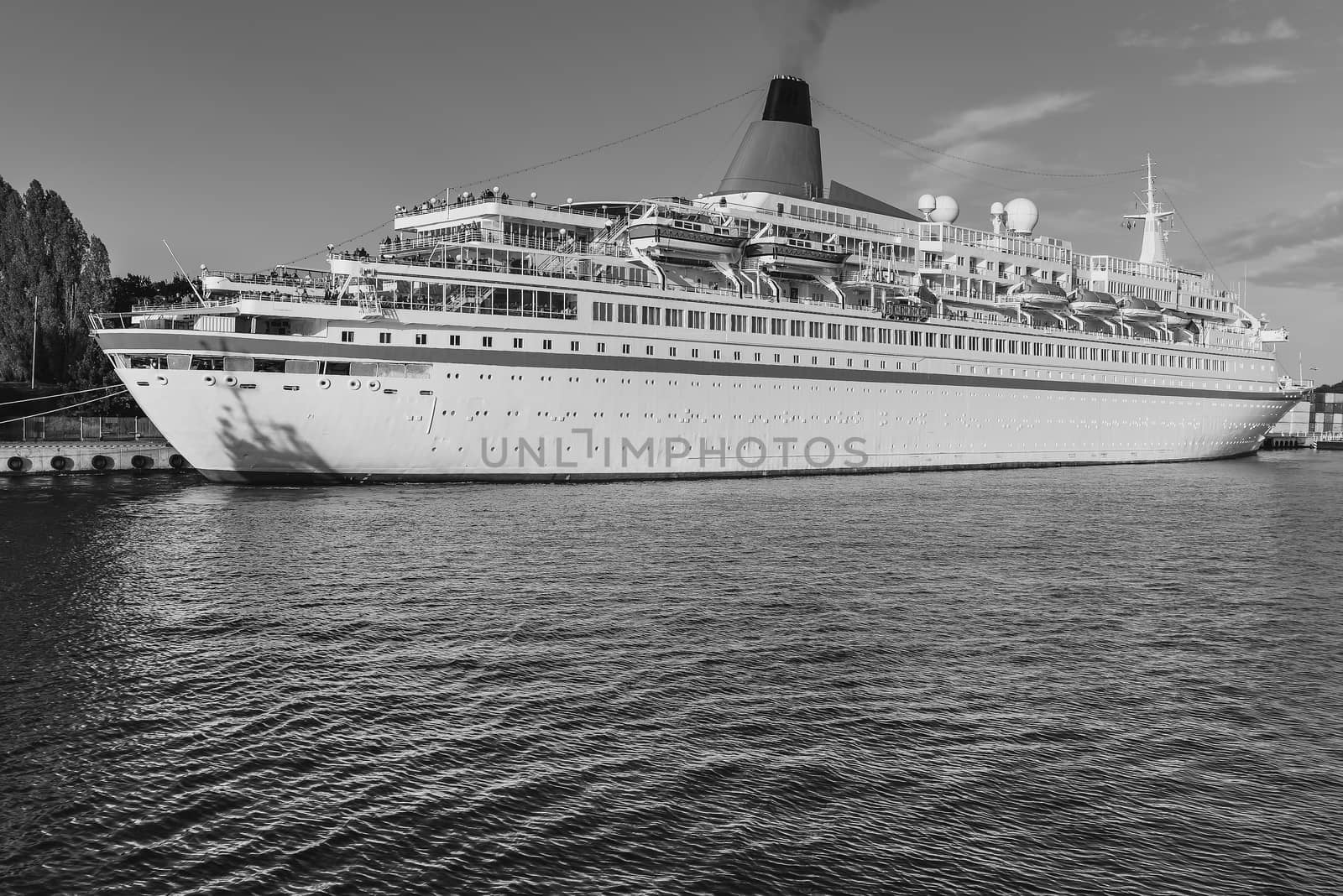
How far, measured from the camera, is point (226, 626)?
763 inches

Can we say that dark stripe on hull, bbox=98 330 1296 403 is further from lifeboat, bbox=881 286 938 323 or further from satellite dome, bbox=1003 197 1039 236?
satellite dome, bbox=1003 197 1039 236

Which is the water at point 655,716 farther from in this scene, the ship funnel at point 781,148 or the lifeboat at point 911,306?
the ship funnel at point 781,148

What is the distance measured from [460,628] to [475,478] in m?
24.1

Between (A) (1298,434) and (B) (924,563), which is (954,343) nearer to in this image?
(B) (924,563)

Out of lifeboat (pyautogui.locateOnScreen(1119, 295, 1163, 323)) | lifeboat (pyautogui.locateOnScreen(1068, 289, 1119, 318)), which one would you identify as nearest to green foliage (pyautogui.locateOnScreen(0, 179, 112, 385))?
lifeboat (pyautogui.locateOnScreen(1068, 289, 1119, 318))

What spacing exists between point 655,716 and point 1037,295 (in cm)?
5958

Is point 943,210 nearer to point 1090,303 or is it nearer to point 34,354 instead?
point 1090,303

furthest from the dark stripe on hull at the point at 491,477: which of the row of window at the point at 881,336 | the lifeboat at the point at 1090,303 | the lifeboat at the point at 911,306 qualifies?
the lifeboat at the point at 1090,303

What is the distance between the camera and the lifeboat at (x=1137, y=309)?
74062mm

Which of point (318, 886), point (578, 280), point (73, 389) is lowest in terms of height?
point (318, 886)

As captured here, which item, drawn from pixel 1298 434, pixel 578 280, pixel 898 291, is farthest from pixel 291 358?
pixel 1298 434

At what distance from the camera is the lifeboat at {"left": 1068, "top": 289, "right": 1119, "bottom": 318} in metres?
71.3

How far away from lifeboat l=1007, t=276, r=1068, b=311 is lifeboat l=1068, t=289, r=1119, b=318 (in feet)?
6.17

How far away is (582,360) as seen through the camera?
44.9 m
